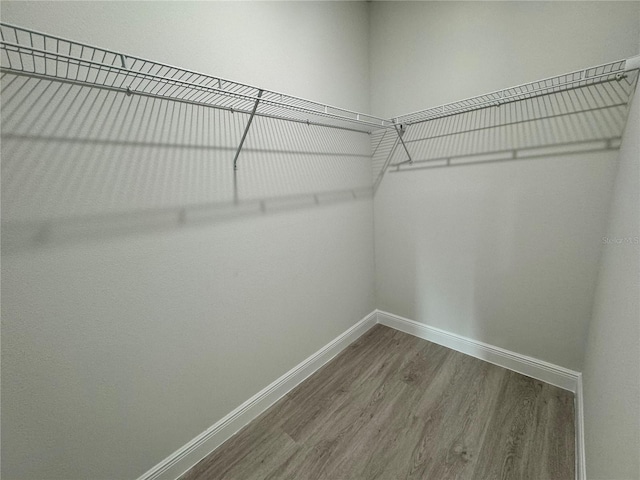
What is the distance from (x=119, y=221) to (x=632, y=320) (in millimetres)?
1534

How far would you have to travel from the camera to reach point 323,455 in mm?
1210

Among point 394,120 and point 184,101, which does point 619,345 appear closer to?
Answer: point 394,120

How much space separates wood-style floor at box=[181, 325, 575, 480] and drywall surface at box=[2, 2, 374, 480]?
0.75 feet

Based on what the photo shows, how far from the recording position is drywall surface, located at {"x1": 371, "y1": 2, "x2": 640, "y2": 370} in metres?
1.24

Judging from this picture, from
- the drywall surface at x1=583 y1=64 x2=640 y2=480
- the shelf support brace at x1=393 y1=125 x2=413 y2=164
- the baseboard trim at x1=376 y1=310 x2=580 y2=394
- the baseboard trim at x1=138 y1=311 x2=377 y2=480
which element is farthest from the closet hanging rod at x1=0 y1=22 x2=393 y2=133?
the baseboard trim at x1=376 y1=310 x2=580 y2=394

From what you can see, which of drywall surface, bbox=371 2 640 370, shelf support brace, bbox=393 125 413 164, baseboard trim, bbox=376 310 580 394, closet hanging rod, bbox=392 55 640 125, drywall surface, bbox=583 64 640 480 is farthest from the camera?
shelf support brace, bbox=393 125 413 164

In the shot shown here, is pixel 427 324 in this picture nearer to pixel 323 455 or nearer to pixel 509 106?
pixel 323 455

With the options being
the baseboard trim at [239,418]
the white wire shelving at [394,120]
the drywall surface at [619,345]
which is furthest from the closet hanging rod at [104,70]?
the baseboard trim at [239,418]

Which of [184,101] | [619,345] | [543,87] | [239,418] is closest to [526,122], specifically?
[543,87]

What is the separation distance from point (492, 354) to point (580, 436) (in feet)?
1.82

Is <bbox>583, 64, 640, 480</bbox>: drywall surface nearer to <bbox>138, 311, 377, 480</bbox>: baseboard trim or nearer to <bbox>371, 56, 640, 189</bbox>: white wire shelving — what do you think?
<bbox>371, 56, 640, 189</bbox>: white wire shelving

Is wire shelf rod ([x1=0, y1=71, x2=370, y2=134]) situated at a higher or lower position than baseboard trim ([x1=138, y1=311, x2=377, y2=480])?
higher

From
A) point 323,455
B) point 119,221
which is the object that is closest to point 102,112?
point 119,221

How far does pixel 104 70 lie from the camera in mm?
816
